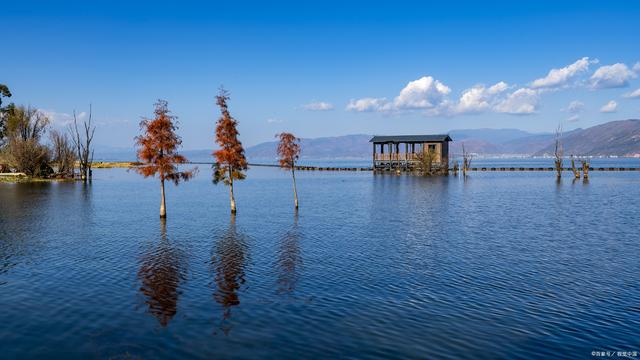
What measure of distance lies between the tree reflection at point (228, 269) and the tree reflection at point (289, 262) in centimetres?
197

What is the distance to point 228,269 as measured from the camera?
2594 centimetres

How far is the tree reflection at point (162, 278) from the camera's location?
19281mm

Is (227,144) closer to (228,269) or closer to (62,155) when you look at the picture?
(228,269)

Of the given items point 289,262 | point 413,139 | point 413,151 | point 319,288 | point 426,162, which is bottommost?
point 319,288

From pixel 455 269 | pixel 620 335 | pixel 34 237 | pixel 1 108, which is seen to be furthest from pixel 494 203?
pixel 1 108

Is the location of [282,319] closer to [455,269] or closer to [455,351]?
[455,351]

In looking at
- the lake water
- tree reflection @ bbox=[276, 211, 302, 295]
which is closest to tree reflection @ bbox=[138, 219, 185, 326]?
the lake water

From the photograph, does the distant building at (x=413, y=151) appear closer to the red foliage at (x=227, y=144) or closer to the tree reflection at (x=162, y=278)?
the red foliage at (x=227, y=144)

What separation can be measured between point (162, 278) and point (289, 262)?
709cm

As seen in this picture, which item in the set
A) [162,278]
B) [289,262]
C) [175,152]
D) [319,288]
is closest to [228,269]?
[162,278]

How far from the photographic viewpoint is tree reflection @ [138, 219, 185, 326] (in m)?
19.3

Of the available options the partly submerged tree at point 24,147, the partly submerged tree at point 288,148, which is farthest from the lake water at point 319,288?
the partly submerged tree at point 24,147

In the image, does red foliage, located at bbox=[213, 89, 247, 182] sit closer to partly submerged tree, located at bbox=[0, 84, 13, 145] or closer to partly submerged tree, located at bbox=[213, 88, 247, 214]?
partly submerged tree, located at bbox=[213, 88, 247, 214]

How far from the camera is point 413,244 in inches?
1314
